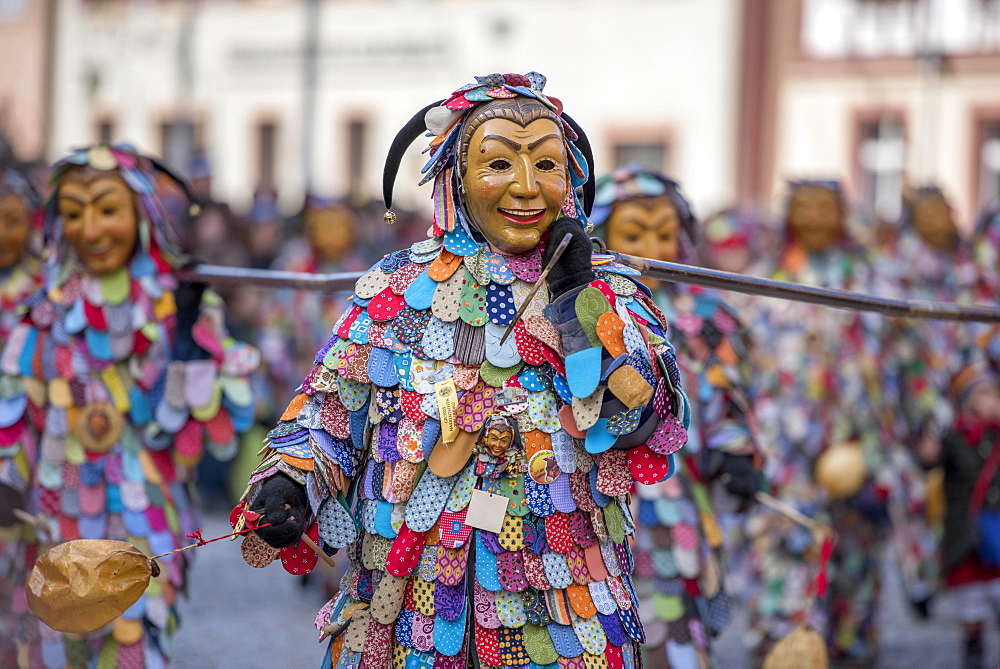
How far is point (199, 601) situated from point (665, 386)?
5158 millimetres

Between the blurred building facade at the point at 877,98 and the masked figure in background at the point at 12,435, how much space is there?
1700 centimetres

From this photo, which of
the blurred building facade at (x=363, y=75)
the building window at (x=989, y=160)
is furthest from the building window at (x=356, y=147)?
the building window at (x=989, y=160)

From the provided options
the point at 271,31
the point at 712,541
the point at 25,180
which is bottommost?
the point at 712,541

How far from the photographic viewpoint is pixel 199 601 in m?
7.62

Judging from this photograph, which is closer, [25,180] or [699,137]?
[25,180]

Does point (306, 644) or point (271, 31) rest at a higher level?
point (271, 31)

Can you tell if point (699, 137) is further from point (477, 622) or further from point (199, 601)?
point (477, 622)

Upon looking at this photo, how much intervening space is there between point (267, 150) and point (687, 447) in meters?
21.2

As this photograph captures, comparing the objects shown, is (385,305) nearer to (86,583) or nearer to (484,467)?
(484,467)

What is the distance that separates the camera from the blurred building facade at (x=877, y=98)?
67.8ft

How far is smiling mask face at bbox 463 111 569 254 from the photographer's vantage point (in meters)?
3.15

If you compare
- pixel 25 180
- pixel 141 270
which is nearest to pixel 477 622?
pixel 141 270

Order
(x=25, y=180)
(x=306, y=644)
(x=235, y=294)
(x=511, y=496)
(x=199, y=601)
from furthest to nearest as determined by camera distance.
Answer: (x=235, y=294)
(x=199, y=601)
(x=306, y=644)
(x=25, y=180)
(x=511, y=496)

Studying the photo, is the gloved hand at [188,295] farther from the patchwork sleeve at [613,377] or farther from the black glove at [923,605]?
the black glove at [923,605]
